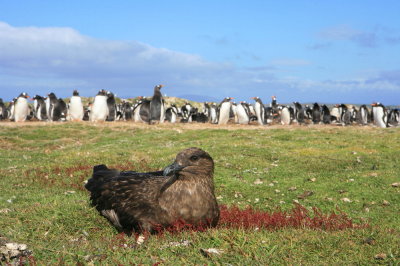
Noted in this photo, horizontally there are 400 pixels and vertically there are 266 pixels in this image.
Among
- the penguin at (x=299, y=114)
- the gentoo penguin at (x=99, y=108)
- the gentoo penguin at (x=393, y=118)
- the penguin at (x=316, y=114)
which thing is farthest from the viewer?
the penguin at (x=316, y=114)

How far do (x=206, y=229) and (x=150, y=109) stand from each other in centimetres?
3997

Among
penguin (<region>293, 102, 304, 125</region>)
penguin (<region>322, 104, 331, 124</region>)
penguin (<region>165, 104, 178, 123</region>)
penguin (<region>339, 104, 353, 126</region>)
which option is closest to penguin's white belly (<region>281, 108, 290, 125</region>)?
penguin (<region>293, 102, 304, 125</region>)

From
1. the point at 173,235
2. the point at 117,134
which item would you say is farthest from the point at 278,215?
the point at 117,134

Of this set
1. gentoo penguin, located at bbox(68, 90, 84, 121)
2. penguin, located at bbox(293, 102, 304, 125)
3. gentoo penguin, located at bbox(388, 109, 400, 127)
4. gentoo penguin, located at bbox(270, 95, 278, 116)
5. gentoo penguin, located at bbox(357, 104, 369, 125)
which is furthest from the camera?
gentoo penguin, located at bbox(270, 95, 278, 116)

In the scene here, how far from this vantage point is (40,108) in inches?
1923

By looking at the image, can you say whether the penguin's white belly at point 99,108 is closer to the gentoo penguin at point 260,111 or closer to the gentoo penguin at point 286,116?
the gentoo penguin at point 260,111

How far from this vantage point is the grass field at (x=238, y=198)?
5406mm

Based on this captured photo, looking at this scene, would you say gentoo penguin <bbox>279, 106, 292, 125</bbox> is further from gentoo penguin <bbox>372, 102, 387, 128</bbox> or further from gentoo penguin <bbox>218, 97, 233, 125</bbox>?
gentoo penguin <bbox>372, 102, 387, 128</bbox>

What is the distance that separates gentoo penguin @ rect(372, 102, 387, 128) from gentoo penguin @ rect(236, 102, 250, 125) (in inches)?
577

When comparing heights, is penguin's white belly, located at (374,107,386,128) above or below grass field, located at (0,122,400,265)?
above

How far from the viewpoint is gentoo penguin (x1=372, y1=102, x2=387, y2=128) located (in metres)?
47.2

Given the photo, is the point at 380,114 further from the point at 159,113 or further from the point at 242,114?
the point at 159,113

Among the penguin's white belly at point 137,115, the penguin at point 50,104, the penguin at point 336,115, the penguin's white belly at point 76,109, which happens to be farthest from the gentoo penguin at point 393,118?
the penguin at point 50,104

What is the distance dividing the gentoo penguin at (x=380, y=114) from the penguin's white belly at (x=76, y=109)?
33.4 meters
